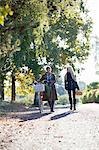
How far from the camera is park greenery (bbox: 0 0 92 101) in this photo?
675 inches

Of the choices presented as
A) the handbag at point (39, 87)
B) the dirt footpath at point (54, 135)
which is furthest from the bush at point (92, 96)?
the dirt footpath at point (54, 135)

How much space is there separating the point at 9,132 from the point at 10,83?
111ft

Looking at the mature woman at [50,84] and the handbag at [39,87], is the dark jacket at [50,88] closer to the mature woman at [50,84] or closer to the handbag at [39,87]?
the mature woman at [50,84]

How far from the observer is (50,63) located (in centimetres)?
4100

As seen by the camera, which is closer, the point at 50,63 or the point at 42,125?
the point at 42,125

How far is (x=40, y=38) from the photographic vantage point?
20891mm

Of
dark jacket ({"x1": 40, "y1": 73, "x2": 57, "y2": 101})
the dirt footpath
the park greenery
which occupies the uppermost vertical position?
the park greenery

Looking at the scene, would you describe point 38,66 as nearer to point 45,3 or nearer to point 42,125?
point 45,3

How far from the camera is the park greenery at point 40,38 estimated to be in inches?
675

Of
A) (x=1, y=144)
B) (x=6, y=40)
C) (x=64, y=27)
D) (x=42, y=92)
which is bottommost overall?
(x=1, y=144)

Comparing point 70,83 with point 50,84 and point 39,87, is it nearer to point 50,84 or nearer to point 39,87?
point 50,84

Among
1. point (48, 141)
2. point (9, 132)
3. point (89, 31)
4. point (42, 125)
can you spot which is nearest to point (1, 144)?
point (48, 141)

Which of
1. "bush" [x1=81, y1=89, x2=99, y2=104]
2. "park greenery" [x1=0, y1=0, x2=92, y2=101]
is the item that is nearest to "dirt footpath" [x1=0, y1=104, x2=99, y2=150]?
"park greenery" [x1=0, y1=0, x2=92, y2=101]

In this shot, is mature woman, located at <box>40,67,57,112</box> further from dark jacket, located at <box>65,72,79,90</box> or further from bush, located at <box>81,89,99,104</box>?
bush, located at <box>81,89,99,104</box>
